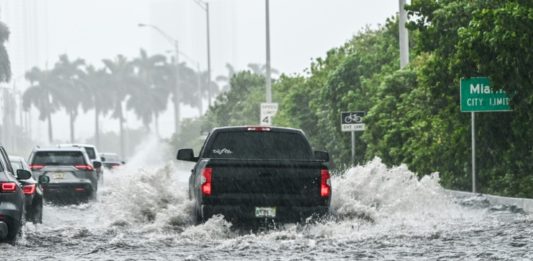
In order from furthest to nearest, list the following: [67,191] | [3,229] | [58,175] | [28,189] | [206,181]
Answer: [58,175]
[67,191]
[28,189]
[206,181]
[3,229]

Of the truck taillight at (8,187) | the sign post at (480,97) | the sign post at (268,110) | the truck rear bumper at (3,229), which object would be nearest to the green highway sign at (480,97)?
the sign post at (480,97)

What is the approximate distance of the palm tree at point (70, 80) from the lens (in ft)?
528

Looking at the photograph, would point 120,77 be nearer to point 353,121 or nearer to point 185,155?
point 353,121

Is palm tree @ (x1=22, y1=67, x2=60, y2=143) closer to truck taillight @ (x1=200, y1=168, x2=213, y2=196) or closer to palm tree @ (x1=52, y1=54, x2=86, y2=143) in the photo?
palm tree @ (x1=52, y1=54, x2=86, y2=143)

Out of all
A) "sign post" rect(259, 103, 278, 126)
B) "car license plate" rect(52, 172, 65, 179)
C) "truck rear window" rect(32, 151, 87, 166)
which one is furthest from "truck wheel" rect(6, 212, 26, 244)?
"sign post" rect(259, 103, 278, 126)

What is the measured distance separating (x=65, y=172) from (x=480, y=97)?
10.6 m

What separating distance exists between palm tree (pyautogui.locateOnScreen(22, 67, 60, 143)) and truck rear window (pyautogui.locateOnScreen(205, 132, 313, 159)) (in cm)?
14027

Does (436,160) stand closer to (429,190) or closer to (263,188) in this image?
(429,190)

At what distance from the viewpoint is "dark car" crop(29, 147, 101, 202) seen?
31.5m

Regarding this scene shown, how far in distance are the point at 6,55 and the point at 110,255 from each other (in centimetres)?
8825

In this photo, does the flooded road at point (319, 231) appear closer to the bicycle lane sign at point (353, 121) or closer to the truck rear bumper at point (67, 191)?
the truck rear bumper at point (67, 191)

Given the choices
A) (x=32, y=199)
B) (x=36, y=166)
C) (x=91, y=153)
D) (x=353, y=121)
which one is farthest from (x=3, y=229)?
(x=91, y=153)

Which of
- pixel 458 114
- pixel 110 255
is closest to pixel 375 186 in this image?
pixel 110 255

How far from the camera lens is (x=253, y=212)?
17.8 metres
